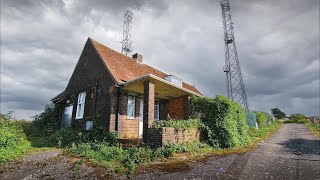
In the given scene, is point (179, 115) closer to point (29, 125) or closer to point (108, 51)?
point (108, 51)

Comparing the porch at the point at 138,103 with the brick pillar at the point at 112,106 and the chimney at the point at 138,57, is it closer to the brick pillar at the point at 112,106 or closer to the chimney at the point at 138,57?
the brick pillar at the point at 112,106

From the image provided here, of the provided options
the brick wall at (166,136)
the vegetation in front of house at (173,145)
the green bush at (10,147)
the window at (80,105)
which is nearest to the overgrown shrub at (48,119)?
the vegetation in front of house at (173,145)

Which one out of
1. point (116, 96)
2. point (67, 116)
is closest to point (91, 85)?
point (116, 96)

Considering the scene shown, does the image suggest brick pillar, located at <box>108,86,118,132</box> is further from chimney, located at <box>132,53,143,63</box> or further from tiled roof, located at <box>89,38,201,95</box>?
chimney, located at <box>132,53,143,63</box>

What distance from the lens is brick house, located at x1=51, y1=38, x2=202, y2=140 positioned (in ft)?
41.7

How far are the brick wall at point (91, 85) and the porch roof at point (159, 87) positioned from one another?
1475 millimetres

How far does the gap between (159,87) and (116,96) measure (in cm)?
271

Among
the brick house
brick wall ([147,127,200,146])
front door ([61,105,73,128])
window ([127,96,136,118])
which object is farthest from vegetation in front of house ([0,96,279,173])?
window ([127,96,136,118])

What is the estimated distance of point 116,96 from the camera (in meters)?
13.6

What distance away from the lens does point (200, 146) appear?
39.5ft

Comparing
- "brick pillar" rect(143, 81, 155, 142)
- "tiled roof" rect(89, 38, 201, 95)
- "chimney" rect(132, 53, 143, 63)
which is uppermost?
"chimney" rect(132, 53, 143, 63)

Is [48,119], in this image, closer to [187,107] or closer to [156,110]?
[156,110]

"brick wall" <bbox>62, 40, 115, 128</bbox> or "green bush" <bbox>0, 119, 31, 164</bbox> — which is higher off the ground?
"brick wall" <bbox>62, 40, 115, 128</bbox>

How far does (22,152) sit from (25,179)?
12.4ft
